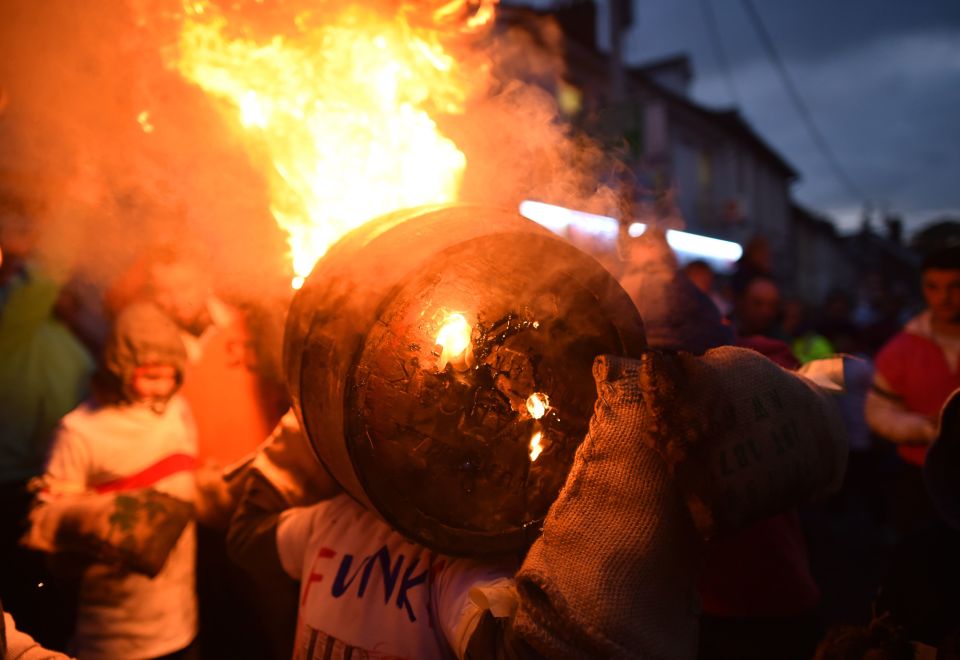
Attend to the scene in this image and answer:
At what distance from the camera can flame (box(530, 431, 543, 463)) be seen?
52.9 inches

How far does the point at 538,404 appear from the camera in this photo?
1.34 m

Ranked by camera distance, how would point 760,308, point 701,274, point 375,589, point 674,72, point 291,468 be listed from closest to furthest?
point 375,589
point 291,468
point 701,274
point 760,308
point 674,72

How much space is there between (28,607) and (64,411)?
1.15 meters

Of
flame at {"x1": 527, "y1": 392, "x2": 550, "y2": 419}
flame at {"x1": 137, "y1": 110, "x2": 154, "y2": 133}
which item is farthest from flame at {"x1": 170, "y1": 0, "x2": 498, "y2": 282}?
flame at {"x1": 527, "y1": 392, "x2": 550, "y2": 419}

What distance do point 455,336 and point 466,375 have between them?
0.28 ft

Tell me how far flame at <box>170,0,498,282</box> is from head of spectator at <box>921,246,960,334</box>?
270 centimetres

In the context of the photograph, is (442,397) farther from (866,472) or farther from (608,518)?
(866,472)

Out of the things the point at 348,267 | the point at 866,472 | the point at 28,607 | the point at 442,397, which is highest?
the point at 348,267

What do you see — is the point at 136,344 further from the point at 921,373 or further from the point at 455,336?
the point at 921,373

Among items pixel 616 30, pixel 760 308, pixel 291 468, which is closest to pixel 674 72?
pixel 616 30

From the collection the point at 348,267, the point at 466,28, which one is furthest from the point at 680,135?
the point at 348,267

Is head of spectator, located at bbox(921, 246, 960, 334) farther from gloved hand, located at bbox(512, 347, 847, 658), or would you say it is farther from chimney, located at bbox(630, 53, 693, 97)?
chimney, located at bbox(630, 53, 693, 97)

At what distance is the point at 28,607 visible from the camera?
2.38 meters

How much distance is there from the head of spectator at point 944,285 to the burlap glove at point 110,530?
391cm
